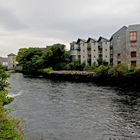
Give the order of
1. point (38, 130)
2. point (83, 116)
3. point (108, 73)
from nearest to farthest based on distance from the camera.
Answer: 1. point (38, 130)
2. point (83, 116)
3. point (108, 73)

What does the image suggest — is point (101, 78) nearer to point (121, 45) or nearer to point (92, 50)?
point (121, 45)

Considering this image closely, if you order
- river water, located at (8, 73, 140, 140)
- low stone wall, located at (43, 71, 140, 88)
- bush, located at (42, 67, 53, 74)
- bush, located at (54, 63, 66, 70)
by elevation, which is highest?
bush, located at (54, 63, 66, 70)

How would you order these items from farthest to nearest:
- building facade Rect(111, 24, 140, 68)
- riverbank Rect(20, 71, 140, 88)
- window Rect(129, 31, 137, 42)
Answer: window Rect(129, 31, 137, 42) < building facade Rect(111, 24, 140, 68) < riverbank Rect(20, 71, 140, 88)

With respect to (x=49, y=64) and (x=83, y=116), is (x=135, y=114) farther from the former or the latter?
(x=49, y=64)

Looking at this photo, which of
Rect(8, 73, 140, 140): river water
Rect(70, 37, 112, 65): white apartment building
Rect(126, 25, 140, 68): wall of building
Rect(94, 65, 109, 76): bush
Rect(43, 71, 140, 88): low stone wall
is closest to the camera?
Rect(8, 73, 140, 140): river water

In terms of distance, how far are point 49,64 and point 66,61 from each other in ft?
21.8

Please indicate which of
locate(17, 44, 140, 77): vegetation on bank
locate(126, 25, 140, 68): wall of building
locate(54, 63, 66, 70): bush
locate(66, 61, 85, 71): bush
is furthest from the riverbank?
locate(126, 25, 140, 68): wall of building

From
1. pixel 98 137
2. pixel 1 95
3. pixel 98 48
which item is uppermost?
pixel 98 48

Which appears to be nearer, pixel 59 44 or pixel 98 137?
pixel 98 137

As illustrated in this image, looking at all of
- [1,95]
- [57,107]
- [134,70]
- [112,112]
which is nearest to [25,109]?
[57,107]

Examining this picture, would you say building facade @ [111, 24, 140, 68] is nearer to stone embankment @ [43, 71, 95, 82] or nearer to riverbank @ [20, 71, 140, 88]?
riverbank @ [20, 71, 140, 88]

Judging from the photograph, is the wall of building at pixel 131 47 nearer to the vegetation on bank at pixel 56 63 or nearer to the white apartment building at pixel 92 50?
the vegetation on bank at pixel 56 63

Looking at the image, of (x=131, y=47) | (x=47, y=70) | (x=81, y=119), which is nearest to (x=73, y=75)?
(x=47, y=70)

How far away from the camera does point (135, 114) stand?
3125 cm
